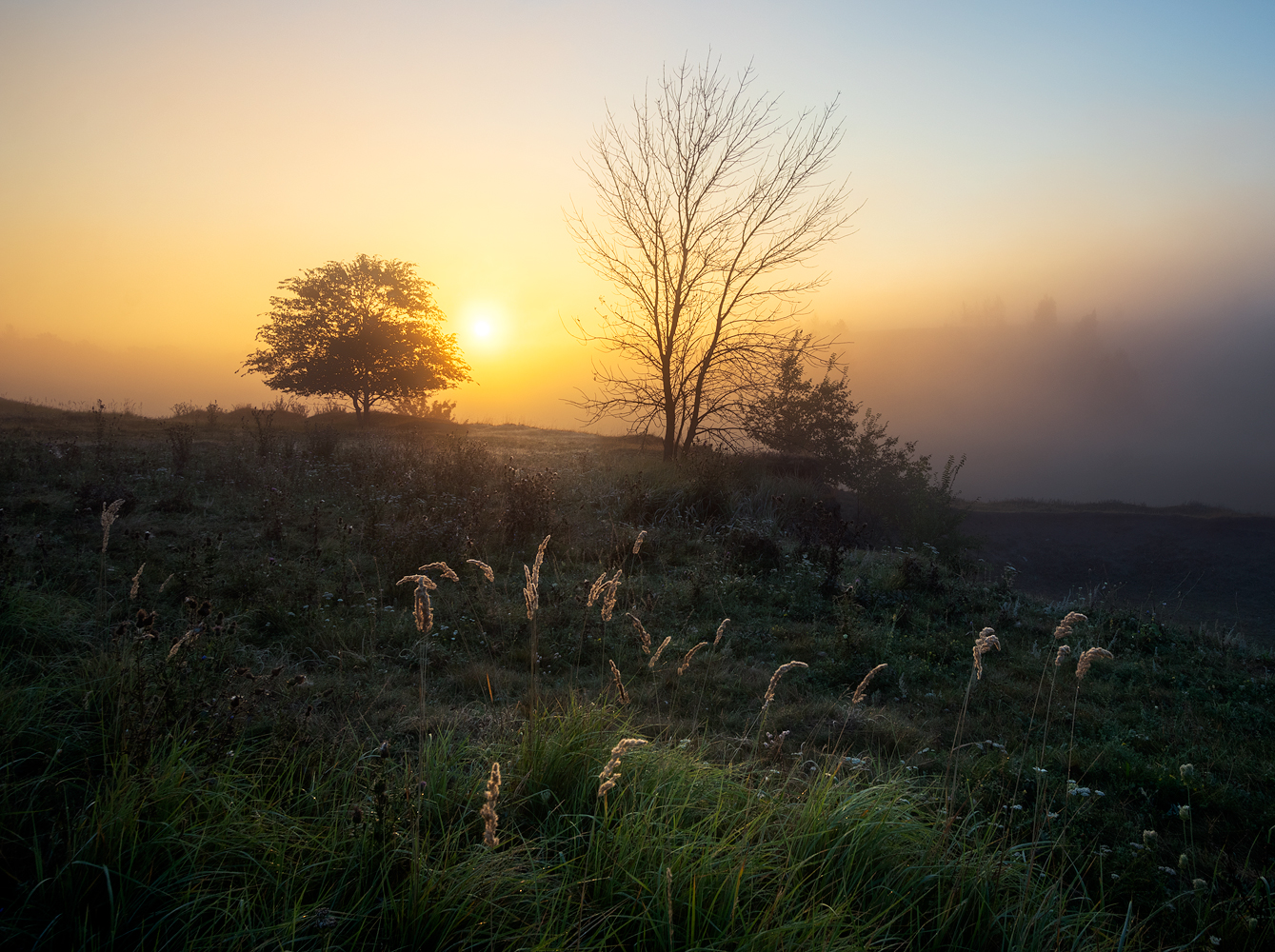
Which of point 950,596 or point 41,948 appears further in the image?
point 950,596

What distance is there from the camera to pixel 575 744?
277cm

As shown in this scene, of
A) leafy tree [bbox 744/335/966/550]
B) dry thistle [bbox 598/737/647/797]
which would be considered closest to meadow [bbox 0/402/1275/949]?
dry thistle [bbox 598/737/647/797]

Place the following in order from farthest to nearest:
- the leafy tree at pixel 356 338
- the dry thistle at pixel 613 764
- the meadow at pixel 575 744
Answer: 1. the leafy tree at pixel 356 338
2. the meadow at pixel 575 744
3. the dry thistle at pixel 613 764

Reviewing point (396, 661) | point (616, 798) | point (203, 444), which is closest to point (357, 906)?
point (616, 798)

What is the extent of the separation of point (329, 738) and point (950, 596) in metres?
6.58

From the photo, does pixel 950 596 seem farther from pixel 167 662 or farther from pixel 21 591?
pixel 21 591

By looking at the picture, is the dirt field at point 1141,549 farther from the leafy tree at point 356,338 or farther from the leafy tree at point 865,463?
the leafy tree at point 356,338

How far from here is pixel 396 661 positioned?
4746mm

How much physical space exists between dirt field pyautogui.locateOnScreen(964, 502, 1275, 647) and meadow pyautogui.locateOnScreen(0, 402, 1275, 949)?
1493 cm

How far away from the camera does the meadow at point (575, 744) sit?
6.35ft

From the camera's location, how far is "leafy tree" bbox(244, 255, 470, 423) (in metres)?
27.7

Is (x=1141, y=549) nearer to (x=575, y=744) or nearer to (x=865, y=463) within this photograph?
(x=865, y=463)

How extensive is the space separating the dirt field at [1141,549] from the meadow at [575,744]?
14.9 meters

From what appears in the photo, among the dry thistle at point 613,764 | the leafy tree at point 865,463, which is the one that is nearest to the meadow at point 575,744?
the dry thistle at point 613,764
